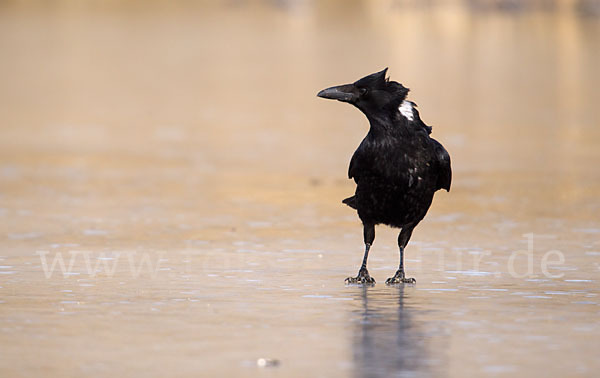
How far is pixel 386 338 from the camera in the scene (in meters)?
6.44

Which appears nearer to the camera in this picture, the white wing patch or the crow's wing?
the white wing patch

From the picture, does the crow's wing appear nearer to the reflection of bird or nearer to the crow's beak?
the reflection of bird

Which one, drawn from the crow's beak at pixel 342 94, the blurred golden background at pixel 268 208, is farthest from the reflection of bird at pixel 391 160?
the blurred golden background at pixel 268 208

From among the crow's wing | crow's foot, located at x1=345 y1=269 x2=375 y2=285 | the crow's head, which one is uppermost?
the crow's head

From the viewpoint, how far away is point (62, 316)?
275 inches

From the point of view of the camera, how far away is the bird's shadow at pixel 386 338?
229 inches

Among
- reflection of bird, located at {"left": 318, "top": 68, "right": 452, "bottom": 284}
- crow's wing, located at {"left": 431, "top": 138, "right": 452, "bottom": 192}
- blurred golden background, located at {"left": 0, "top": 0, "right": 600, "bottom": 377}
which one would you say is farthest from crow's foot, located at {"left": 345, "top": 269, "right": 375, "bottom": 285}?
crow's wing, located at {"left": 431, "top": 138, "right": 452, "bottom": 192}

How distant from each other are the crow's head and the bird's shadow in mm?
1010

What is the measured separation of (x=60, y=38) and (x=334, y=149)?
21.5 metres

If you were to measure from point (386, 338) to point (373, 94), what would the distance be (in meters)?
1.98

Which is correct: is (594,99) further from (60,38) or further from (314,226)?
(60,38)

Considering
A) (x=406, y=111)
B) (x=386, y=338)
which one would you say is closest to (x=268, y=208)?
(x=406, y=111)

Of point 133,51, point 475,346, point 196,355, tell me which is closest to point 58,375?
point 196,355

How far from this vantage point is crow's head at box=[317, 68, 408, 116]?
796 centimetres
